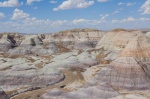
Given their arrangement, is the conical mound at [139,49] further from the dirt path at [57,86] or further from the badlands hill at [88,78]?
the dirt path at [57,86]

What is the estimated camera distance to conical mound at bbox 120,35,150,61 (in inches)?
2862

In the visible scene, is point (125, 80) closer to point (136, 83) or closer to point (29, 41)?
point (136, 83)

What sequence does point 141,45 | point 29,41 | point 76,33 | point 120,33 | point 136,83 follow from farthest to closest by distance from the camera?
point 76,33 → point 29,41 → point 120,33 → point 141,45 → point 136,83

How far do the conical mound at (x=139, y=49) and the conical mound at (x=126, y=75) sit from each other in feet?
27.6

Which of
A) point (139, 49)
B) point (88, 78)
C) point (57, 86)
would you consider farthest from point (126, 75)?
point (139, 49)

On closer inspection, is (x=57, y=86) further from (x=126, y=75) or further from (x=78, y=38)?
(x=78, y=38)

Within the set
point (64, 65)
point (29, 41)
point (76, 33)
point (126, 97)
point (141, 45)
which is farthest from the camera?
point (76, 33)

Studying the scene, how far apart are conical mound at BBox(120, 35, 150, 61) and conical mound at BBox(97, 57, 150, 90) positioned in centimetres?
842

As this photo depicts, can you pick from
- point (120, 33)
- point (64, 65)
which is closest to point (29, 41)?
point (120, 33)

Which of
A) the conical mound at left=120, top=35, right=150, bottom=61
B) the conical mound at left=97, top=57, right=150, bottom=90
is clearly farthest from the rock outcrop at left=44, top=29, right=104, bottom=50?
the conical mound at left=97, top=57, right=150, bottom=90

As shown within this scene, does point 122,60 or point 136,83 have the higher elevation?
point 122,60

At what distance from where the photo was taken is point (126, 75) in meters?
60.0

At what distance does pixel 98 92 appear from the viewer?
4688cm

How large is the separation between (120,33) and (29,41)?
199ft
